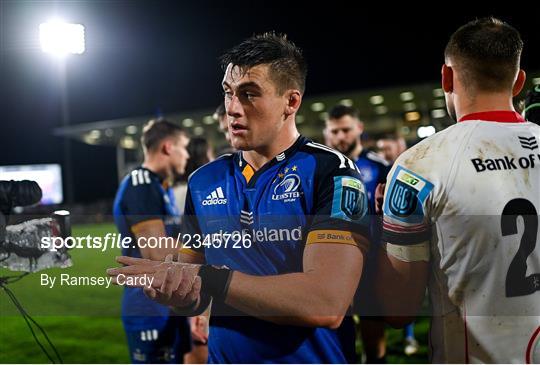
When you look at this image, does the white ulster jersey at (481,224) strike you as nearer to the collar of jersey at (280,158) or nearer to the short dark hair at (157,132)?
the collar of jersey at (280,158)

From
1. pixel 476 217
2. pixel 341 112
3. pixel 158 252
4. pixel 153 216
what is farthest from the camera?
pixel 341 112

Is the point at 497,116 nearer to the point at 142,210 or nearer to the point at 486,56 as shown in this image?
the point at 486,56

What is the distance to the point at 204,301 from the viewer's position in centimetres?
165

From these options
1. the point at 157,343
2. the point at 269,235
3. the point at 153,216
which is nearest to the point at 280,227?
the point at 269,235

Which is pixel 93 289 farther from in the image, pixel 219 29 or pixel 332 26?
pixel 332 26

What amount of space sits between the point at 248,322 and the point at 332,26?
338cm

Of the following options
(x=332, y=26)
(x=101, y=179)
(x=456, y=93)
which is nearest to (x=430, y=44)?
(x=332, y=26)

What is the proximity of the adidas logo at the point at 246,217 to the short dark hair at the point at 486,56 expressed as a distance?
728 mm

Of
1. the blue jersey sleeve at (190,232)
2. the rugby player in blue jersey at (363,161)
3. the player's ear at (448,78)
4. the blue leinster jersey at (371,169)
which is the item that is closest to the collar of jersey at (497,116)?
the player's ear at (448,78)

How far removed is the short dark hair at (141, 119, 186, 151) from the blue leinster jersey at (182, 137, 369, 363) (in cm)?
179

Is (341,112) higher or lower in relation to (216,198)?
lower

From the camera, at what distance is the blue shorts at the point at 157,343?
3096 mm

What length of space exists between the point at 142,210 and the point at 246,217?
57.3 inches

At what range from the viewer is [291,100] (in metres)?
1.73
